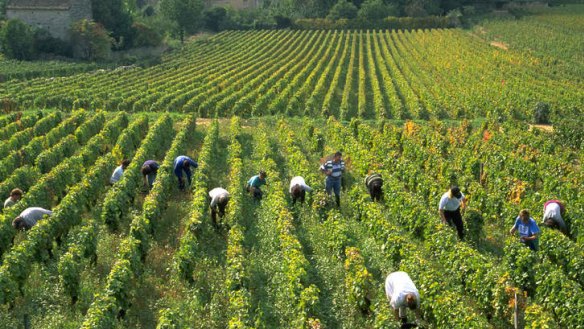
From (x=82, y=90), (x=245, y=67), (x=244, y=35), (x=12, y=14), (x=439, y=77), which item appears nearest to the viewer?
(x=82, y=90)

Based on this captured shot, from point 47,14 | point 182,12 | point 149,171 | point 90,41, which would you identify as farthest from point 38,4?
point 149,171

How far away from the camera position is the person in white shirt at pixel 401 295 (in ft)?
31.0

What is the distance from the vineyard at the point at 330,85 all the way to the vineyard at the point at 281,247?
1144 centimetres

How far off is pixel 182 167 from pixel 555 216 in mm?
10417

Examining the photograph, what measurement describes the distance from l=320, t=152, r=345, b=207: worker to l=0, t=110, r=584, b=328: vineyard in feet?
1.25

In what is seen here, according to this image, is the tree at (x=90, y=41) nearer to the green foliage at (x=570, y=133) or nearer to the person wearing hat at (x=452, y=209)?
the green foliage at (x=570, y=133)

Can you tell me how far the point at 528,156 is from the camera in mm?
19609

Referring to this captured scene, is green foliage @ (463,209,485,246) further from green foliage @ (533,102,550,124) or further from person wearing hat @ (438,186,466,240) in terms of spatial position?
green foliage @ (533,102,550,124)

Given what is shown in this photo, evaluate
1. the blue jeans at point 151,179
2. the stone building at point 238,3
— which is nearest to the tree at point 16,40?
the blue jeans at point 151,179

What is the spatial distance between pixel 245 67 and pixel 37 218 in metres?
→ 38.9

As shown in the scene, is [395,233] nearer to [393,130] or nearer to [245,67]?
[393,130]

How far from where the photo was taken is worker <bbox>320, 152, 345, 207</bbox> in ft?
50.2

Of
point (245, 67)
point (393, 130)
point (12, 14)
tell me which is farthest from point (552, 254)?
point (12, 14)

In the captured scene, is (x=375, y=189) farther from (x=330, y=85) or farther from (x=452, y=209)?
(x=330, y=85)
